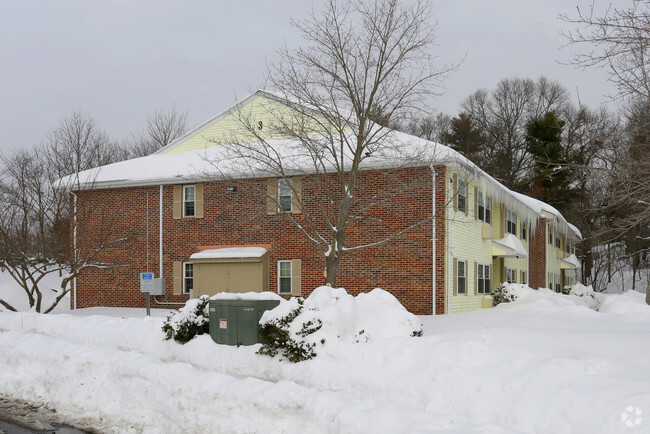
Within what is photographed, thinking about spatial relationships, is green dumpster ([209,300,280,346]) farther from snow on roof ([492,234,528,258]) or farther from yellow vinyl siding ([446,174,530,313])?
snow on roof ([492,234,528,258])

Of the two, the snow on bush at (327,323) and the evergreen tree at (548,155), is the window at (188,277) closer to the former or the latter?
the snow on bush at (327,323)

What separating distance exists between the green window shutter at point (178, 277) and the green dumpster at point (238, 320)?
1323 centimetres

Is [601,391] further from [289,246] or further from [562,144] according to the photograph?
[562,144]

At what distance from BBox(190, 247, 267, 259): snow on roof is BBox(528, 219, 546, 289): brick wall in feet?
59.9

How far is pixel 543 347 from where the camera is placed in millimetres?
9883

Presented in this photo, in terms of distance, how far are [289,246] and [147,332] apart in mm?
10352

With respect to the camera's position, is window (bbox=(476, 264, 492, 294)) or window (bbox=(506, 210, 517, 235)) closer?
window (bbox=(476, 264, 492, 294))

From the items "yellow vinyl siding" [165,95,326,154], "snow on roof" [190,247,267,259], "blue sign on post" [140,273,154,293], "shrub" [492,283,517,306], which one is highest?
"yellow vinyl siding" [165,95,326,154]

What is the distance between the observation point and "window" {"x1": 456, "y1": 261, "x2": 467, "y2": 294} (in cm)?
2298

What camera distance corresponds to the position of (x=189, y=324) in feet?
42.0

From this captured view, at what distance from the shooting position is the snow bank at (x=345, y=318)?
1068cm

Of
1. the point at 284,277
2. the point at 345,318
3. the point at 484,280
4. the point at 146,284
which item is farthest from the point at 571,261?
the point at 345,318

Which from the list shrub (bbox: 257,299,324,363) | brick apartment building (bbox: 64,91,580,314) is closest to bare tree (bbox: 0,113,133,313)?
brick apartment building (bbox: 64,91,580,314)

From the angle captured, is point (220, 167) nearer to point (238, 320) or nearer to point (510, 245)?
point (510, 245)
